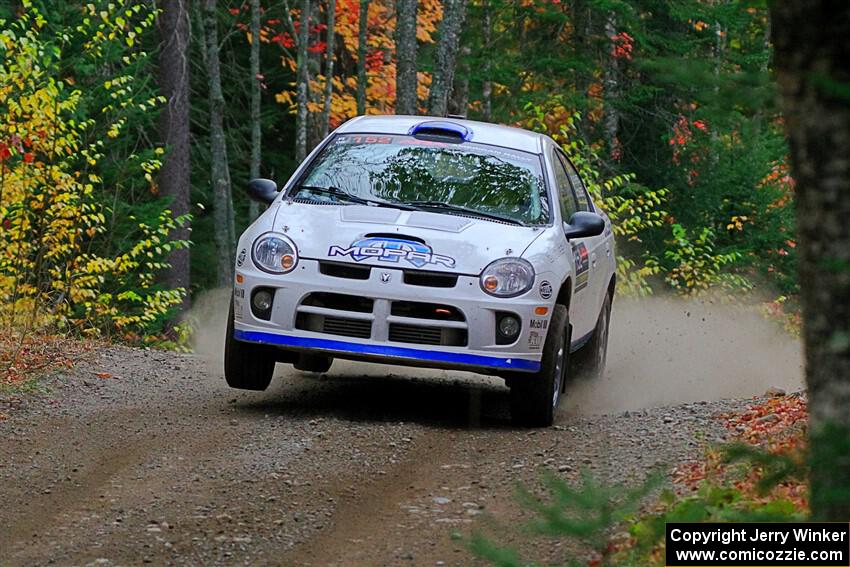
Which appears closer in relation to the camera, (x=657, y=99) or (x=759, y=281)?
(x=759, y=281)

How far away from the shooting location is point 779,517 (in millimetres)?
3279

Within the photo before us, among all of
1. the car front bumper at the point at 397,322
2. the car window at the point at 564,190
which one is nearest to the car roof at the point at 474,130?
the car window at the point at 564,190

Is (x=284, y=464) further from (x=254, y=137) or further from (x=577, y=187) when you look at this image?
(x=254, y=137)

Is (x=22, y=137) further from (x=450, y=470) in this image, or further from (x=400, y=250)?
(x=450, y=470)

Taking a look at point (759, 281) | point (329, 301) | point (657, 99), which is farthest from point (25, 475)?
point (657, 99)

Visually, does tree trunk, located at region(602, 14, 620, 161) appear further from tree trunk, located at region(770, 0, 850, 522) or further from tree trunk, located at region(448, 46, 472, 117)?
tree trunk, located at region(770, 0, 850, 522)

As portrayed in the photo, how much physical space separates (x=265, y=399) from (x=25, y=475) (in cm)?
261

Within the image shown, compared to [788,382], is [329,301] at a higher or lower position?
higher

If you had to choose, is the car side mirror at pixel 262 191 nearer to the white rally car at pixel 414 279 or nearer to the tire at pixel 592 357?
the white rally car at pixel 414 279

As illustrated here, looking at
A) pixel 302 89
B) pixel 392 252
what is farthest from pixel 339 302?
pixel 302 89

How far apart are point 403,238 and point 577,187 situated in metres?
2.91

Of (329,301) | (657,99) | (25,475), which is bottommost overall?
(25,475)

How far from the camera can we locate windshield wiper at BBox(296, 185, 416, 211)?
930 centimetres

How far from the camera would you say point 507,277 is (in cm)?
856
